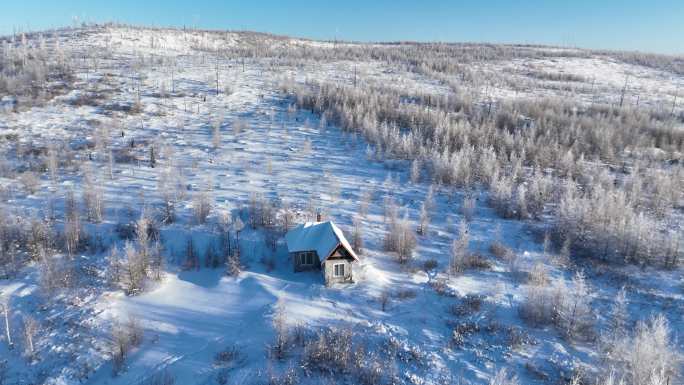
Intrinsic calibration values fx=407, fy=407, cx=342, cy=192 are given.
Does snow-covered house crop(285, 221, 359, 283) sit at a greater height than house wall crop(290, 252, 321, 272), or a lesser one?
greater

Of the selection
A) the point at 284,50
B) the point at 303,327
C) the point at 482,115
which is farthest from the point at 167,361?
the point at 284,50

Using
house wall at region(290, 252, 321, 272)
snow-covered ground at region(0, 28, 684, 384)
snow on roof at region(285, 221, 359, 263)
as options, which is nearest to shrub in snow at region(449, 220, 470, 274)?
snow-covered ground at region(0, 28, 684, 384)

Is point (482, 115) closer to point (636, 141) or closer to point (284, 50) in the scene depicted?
point (636, 141)

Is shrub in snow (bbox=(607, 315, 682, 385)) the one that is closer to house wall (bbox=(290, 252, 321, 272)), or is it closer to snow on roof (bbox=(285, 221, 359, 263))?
snow on roof (bbox=(285, 221, 359, 263))

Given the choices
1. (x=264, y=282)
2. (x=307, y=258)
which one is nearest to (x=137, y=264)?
(x=264, y=282)

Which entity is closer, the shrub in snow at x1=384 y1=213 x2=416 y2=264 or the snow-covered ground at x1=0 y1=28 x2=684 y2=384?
the snow-covered ground at x1=0 y1=28 x2=684 y2=384

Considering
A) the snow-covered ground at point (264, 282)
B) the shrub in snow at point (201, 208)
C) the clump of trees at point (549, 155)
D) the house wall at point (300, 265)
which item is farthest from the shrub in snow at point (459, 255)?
the shrub in snow at point (201, 208)

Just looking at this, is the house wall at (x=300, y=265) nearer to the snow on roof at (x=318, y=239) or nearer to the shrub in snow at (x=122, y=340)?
the snow on roof at (x=318, y=239)
